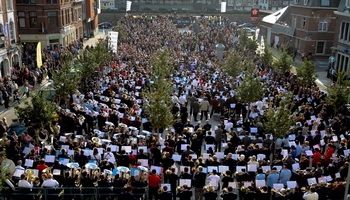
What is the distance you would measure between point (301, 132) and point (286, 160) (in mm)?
4115

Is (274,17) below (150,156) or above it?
above

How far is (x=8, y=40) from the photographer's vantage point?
3694 centimetres

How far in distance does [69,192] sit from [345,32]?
111ft

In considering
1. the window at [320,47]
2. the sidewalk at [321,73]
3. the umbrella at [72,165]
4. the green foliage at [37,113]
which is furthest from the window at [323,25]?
the umbrella at [72,165]

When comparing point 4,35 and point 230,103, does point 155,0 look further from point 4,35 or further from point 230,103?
point 230,103

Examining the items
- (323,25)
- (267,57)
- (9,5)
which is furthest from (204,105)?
(323,25)

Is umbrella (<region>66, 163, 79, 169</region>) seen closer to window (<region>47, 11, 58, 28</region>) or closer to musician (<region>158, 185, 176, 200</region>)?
musician (<region>158, 185, 176, 200</region>)

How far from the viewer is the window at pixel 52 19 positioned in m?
48.8

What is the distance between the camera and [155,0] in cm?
11825

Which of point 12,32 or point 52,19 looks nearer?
point 12,32

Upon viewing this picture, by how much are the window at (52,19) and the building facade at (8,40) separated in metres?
9.82

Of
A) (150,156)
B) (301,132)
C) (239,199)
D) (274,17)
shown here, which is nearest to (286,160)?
(239,199)

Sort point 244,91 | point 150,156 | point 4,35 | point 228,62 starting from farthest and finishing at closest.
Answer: point 4,35 → point 228,62 → point 244,91 → point 150,156

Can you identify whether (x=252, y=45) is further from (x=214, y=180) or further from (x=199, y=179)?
(x=214, y=180)
